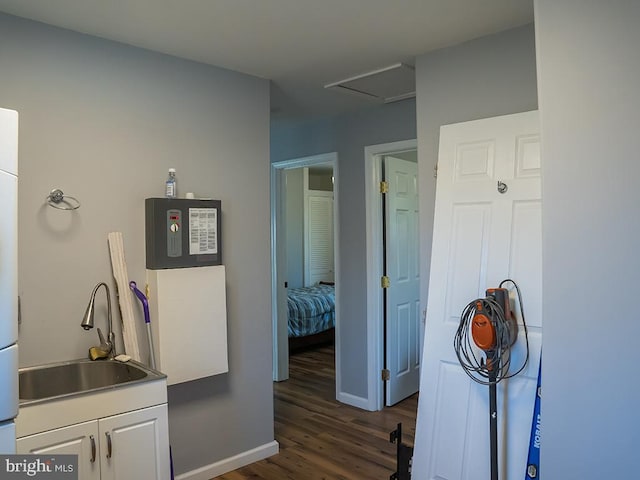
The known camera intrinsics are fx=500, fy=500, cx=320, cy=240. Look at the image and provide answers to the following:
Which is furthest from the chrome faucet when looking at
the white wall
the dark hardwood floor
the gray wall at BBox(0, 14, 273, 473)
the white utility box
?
the white wall

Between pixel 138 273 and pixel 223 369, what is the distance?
2.47 ft

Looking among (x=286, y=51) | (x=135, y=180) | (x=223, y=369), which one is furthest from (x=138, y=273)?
(x=286, y=51)

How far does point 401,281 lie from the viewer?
14.8 feet

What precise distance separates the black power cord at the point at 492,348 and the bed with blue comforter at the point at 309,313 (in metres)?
3.69

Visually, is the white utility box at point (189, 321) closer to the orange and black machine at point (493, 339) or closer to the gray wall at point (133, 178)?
the gray wall at point (133, 178)

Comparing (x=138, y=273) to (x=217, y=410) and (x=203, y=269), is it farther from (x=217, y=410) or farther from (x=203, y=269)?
(x=217, y=410)

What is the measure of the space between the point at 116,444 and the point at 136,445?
0.29 feet

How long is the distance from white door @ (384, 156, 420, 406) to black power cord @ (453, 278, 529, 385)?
6.32ft

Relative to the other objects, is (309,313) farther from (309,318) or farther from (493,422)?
(493,422)

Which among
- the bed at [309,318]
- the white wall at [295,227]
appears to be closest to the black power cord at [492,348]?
the bed at [309,318]

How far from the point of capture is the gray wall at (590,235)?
5.16 feet

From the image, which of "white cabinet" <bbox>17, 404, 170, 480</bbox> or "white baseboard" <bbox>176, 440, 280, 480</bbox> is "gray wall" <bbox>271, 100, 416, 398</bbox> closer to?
"white baseboard" <bbox>176, 440, 280, 480</bbox>

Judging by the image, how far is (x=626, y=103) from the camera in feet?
5.17

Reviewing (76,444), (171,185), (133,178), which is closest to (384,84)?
(171,185)
